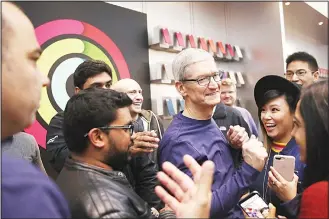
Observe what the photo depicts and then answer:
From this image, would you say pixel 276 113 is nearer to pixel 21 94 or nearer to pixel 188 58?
pixel 188 58

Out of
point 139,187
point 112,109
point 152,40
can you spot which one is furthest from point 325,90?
point 152,40

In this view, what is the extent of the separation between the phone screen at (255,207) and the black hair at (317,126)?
0.38 meters

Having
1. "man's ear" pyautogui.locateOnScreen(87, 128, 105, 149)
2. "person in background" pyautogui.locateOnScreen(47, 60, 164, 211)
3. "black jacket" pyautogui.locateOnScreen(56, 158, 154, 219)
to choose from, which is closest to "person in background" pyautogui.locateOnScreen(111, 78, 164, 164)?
"person in background" pyautogui.locateOnScreen(47, 60, 164, 211)

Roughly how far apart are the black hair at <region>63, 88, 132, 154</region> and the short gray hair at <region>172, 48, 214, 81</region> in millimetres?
468

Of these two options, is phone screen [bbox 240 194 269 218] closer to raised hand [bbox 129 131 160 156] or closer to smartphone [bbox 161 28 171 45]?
raised hand [bbox 129 131 160 156]

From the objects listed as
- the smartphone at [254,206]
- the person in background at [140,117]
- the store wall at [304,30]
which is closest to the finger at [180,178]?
the smartphone at [254,206]

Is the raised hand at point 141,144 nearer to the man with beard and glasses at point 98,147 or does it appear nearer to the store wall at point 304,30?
the man with beard and glasses at point 98,147

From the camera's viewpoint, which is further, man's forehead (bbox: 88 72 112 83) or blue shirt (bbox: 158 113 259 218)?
man's forehead (bbox: 88 72 112 83)

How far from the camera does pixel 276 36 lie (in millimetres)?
4711

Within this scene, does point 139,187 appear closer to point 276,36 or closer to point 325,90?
point 325,90

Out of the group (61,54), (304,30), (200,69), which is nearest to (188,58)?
(200,69)

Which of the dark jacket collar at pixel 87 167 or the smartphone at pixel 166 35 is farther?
the smartphone at pixel 166 35

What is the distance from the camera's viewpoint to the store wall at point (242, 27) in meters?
4.38

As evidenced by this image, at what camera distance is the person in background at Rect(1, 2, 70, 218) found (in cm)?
74
